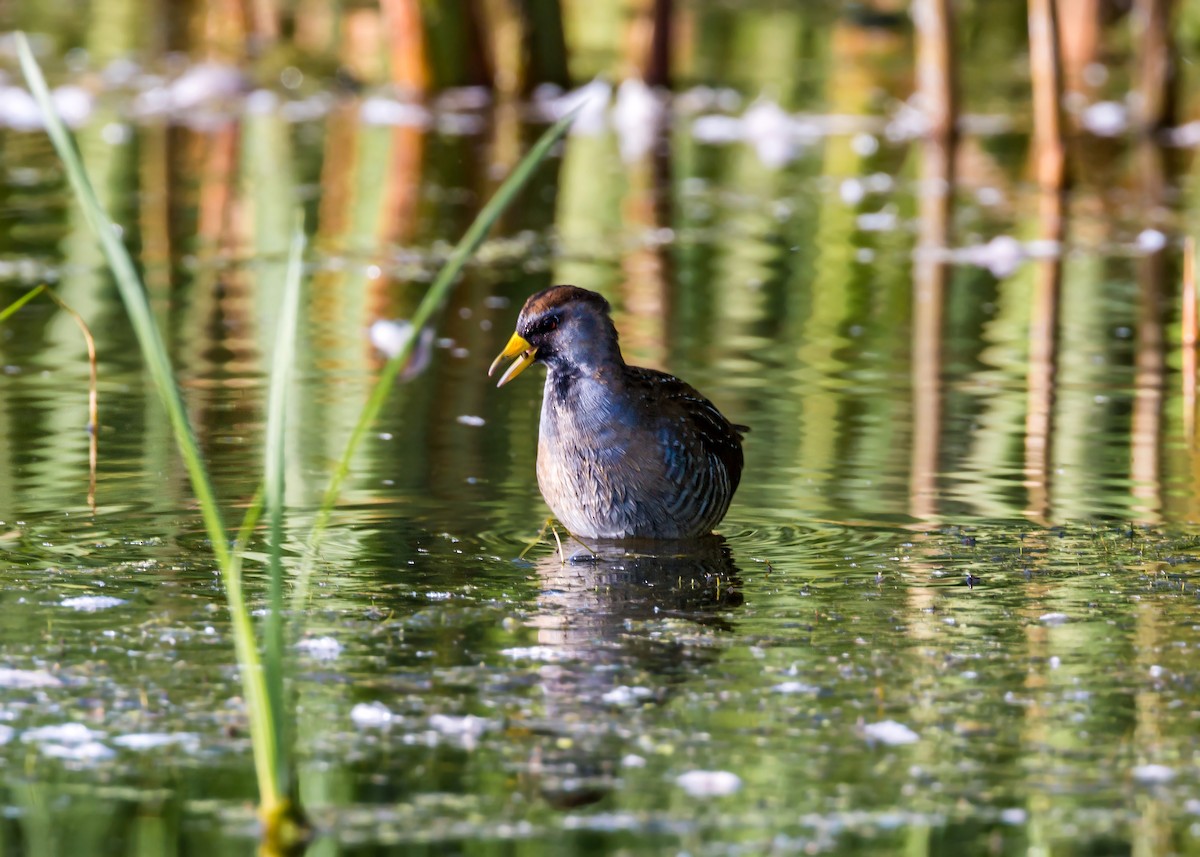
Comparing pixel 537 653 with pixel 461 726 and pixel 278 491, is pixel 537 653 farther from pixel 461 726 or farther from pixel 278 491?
pixel 278 491

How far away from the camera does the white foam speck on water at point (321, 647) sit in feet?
17.2

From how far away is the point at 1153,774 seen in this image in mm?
4457

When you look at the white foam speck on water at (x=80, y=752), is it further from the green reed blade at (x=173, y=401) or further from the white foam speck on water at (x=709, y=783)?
the white foam speck on water at (x=709, y=783)

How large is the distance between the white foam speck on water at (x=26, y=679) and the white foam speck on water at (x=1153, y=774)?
7.85ft

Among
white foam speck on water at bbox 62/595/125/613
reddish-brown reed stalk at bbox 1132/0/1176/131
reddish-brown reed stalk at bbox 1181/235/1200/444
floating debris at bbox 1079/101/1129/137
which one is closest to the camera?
white foam speck on water at bbox 62/595/125/613

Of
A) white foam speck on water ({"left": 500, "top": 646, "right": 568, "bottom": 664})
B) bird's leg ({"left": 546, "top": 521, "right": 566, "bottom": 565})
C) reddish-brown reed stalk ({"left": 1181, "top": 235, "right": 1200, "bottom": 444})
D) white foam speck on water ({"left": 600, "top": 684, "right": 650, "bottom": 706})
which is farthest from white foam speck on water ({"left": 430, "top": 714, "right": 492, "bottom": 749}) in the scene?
reddish-brown reed stalk ({"left": 1181, "top": 235, "right": 1200, "bottom": 444})

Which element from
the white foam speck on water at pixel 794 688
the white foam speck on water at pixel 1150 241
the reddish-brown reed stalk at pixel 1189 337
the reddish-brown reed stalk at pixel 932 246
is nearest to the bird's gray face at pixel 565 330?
the reddish-brown reed stalk at pixel 932 246

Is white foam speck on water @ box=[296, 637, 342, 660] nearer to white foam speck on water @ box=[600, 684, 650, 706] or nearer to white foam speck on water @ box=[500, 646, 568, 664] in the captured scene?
white foam speck on water @ box=[500, 646, 568, 664]

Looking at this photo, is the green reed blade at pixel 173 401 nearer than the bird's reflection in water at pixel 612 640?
Yes

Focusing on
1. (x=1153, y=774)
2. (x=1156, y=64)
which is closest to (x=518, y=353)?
(x=1153, y=774)

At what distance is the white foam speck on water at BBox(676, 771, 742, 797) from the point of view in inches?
171

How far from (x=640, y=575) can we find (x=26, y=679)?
1934mm

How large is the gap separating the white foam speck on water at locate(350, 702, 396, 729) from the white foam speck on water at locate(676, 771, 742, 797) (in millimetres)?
711

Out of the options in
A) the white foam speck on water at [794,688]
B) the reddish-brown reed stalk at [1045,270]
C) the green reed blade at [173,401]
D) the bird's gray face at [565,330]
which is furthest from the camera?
the reddish-brown reed stalk at [1045,270]
